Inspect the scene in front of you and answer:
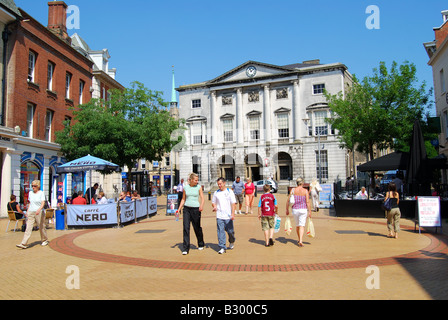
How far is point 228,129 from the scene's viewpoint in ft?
170

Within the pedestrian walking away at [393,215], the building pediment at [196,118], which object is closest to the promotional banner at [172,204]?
the pedestrian walking away at [393,215]

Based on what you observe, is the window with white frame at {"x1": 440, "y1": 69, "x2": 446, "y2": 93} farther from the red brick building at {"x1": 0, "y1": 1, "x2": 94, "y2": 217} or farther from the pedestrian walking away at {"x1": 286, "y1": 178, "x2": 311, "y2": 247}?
the red brick building at {"x1": 0, "y1": 1, "x2": 94, "y2": 217}

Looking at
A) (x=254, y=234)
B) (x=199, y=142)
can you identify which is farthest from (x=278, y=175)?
(x=254, y=234)

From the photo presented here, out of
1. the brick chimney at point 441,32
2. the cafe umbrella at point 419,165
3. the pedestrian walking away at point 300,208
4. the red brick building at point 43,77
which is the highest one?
the brick chimney at point 441,32

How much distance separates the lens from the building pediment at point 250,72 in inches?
1932

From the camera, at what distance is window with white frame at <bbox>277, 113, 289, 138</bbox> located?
4869cm

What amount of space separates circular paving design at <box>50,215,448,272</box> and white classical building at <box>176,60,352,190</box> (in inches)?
1331

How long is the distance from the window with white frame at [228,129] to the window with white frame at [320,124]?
12076mm

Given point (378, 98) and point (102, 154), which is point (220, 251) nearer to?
point (102, 154)

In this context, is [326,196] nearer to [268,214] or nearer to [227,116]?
[268,214]

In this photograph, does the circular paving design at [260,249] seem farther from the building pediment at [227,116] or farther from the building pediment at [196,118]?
the building pediment at [196,118]

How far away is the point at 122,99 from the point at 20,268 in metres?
18.0

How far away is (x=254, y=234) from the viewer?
11539 millimetres

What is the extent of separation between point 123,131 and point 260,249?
14437mm
